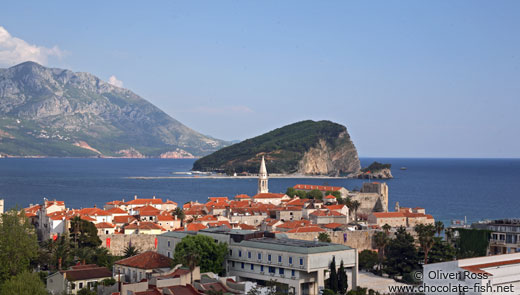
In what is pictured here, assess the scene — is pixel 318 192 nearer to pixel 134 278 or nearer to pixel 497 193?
pixel 134 278

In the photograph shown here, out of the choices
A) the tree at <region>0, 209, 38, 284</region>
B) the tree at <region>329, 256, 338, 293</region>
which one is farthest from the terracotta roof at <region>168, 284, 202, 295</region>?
the tree at <region>0, 209, 38, 284</region>

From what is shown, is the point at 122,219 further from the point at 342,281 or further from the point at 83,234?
the point at 342,281

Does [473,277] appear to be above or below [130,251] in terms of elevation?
above

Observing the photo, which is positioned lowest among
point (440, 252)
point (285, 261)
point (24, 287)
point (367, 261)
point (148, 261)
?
point (367, 261)

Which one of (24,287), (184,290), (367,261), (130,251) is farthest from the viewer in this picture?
(367,261)

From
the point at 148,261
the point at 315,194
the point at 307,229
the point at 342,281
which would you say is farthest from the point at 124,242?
the point at 315,194

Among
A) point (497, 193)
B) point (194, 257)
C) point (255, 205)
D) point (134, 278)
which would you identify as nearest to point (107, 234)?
point (134, 278)

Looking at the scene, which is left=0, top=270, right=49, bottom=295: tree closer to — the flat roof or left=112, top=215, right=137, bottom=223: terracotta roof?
the flat roof
